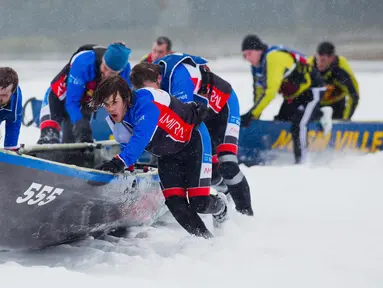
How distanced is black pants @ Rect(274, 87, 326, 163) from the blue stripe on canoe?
4.64 m

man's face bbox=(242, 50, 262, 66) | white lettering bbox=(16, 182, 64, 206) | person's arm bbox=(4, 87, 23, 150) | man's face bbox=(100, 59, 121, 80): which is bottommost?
white lettering bbox=(16, 182, 64, 206)

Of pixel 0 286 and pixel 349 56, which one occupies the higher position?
pixel 349 56

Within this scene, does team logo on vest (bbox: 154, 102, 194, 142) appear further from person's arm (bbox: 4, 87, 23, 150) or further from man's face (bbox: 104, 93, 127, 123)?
person's arm (bbox: 4, 87, 23, 150)

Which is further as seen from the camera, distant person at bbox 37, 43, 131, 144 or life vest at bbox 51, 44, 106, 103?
life vest at bbox 51, 44, 106, 103

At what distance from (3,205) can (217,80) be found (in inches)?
86.5

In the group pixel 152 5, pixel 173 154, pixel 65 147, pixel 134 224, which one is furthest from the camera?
pixel 152 5

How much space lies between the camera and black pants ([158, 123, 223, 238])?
4801 mm

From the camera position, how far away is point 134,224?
532 centimetres

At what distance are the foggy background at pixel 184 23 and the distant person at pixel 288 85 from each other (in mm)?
17623

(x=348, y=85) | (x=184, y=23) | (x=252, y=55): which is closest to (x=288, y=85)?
(x=252, y=55)

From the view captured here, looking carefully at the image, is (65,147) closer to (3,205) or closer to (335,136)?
(3,205)

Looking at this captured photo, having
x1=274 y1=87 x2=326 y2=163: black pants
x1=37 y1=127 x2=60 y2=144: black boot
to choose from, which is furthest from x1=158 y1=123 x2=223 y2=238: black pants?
x1=274 y1=87 x2=326 y2=163: black pants

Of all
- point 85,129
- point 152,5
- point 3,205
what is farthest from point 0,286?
point 152,5

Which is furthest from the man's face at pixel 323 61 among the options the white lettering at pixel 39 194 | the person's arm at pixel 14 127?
the white lettering at pixel 39 194
